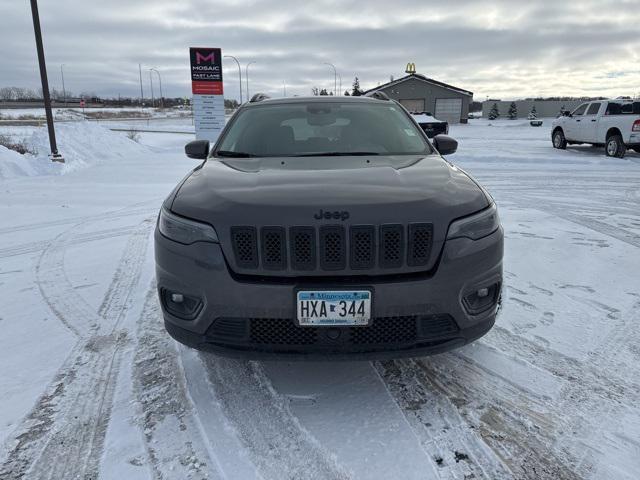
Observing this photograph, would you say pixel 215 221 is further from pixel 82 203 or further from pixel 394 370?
pixel 82 203

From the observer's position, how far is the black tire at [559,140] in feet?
58.1

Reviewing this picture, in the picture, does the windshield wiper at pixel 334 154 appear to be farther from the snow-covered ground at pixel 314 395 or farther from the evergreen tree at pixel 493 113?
the evergreen tree at pixel 493 113

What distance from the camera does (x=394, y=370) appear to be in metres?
2.80

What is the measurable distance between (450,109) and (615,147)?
30.1m

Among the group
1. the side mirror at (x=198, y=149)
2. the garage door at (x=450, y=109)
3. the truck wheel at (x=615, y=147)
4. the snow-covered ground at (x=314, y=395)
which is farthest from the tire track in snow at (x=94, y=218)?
the garage door at (x=450, y=109)

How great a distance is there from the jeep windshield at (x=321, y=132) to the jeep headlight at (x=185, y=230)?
3.52 feet

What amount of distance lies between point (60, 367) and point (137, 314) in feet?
2.62

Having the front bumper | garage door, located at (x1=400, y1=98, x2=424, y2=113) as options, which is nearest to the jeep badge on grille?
the front bumper

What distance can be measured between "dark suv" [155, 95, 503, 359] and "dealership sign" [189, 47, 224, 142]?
15025 mm

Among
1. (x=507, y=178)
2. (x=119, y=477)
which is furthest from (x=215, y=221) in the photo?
(x=507, y=178)

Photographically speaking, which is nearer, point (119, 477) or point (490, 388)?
point (119, 477)

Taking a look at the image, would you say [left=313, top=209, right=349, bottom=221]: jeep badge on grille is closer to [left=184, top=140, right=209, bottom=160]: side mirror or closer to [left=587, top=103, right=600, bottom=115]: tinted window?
[left=184, top=140, right=209, bottom=160]: side mirror

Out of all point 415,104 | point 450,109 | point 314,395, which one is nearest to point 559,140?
point 314,395

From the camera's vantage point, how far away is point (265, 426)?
2.30 metres
